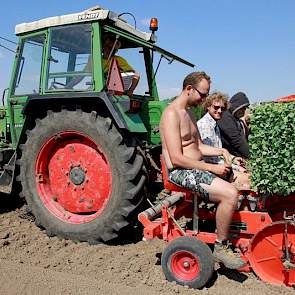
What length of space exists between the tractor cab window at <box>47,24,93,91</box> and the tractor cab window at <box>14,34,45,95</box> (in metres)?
0.19

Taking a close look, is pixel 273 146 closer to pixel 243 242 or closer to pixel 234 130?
pixel 243 242

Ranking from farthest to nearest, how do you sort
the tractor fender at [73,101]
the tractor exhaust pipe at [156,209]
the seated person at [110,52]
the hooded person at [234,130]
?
the hooded person at [234,130] < the seated person at [110,52] < the tractor fender at [73,101] < the tractor exhaust pipe at [156,209]

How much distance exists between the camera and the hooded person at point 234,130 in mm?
5098

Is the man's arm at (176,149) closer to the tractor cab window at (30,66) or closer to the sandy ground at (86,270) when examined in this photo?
the sandy ground at (86,270)

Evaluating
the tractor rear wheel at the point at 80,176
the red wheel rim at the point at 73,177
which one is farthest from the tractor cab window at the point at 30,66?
the red wheel rim at the point at 73,177

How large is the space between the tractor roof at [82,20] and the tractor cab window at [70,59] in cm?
8

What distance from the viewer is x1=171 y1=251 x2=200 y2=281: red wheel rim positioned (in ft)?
12.3

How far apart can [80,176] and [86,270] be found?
112 cm

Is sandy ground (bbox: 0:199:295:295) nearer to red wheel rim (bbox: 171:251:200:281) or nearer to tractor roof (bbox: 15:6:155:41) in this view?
red wheel rim (bbox: 171:251:200:281)

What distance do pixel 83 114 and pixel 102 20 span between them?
3.33 feet

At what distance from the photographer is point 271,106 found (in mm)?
3664

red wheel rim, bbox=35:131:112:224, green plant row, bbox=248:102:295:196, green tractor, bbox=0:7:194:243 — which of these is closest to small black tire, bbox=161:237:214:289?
green plant row, bbox=248:102:295:196

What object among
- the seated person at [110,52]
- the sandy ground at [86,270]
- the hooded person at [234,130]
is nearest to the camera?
the sandy ground at [86,270]

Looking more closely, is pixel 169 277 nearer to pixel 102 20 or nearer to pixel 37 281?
pixel 37 281
